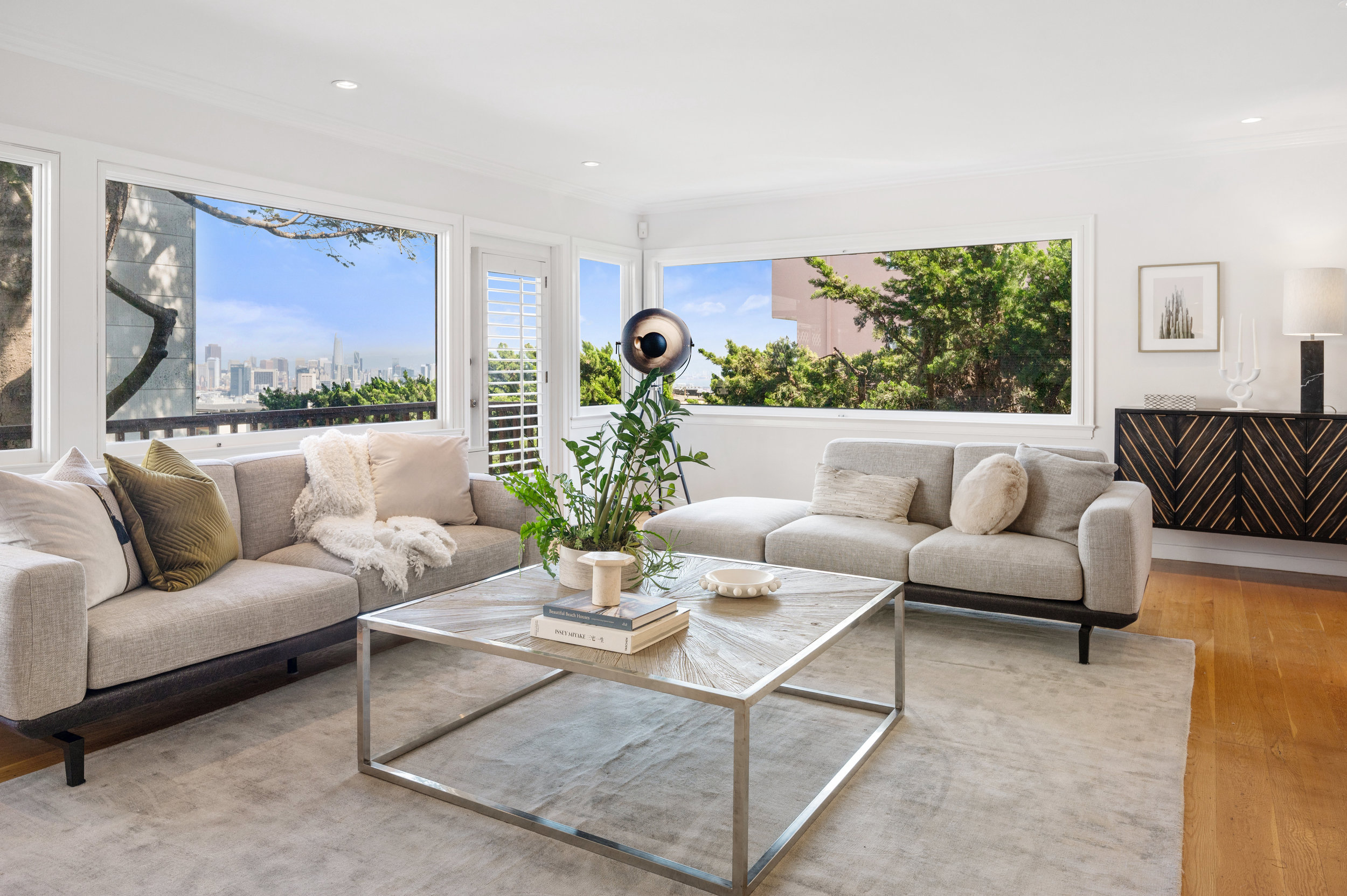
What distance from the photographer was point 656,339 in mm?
6262

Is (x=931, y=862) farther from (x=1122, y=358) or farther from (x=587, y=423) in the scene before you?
(x=587, y=423)

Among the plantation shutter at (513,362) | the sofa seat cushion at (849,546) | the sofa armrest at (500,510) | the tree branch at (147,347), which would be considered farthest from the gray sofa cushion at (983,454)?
the tree branch at (147,347)

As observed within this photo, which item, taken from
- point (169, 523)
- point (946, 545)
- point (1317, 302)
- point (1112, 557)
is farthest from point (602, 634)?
point (1317, 302)

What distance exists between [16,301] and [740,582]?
312cm

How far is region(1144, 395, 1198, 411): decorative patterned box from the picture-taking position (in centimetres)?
514

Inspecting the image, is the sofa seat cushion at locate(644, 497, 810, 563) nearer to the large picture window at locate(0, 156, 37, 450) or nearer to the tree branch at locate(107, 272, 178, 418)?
the tree branch at locate(107, 272, 178, 418)

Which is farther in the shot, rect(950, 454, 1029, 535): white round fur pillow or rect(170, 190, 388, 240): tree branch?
rect(170, 190, 388, 240): tree branch

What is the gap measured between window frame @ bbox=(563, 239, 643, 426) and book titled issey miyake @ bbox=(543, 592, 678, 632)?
13.6 ft

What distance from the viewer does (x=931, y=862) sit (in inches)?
77.8

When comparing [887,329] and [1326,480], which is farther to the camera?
[887,329]

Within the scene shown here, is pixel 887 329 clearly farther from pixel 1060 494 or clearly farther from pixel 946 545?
pixel 946 545

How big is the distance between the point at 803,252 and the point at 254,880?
5.46 meters

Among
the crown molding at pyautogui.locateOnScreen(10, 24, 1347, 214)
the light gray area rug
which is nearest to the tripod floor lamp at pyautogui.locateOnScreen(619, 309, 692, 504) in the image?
the crown molding at pyautogui.locateOnScreen(10, 24, 1347, 214)

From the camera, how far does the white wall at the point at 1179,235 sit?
193 inches
